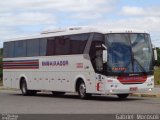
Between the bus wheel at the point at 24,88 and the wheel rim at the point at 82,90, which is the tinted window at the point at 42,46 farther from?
the wheel rim at the point at 82,90

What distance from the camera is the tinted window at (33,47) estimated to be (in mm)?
31000

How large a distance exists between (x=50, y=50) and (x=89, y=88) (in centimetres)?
466

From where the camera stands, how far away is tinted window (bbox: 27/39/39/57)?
31000mm

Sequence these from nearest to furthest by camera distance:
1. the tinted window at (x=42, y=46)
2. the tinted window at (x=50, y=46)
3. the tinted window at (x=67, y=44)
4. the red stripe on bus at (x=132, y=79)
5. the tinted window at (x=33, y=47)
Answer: the red stripe on bus at (x=132, y=79) < the tinted window at (x=67, y=44) < the tinted window at (x=50, y=46) < the tinted window at (x=42, y=46) < the tinted window at (x=33, y=47)

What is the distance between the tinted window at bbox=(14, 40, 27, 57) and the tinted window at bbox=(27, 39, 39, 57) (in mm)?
481

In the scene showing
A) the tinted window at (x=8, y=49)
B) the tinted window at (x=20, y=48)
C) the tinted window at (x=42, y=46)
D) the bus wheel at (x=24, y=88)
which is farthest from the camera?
the tinted window at (x=8, y=49)

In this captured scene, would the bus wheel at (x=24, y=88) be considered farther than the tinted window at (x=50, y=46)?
Yes

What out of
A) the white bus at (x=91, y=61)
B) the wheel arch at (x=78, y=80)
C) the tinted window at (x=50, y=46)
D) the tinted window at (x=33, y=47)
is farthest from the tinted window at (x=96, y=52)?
the tinted window at (x=33, y=47)

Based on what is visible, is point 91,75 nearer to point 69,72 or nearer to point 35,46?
point 69,72

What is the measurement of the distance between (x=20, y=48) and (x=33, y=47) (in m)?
1.66

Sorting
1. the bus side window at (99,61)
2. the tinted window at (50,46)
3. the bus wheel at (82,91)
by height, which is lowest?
the bus wheel at (82,91)

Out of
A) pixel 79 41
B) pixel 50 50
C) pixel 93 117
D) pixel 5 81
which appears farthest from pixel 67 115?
pixel 5 81

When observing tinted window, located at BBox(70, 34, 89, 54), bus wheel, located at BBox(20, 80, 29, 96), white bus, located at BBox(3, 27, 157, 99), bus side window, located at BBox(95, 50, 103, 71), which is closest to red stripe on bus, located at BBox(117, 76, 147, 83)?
white bus, located at BBox(3, 27, 157, 99)

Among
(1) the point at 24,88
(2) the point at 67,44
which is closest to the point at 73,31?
(2) the point at 67,44
